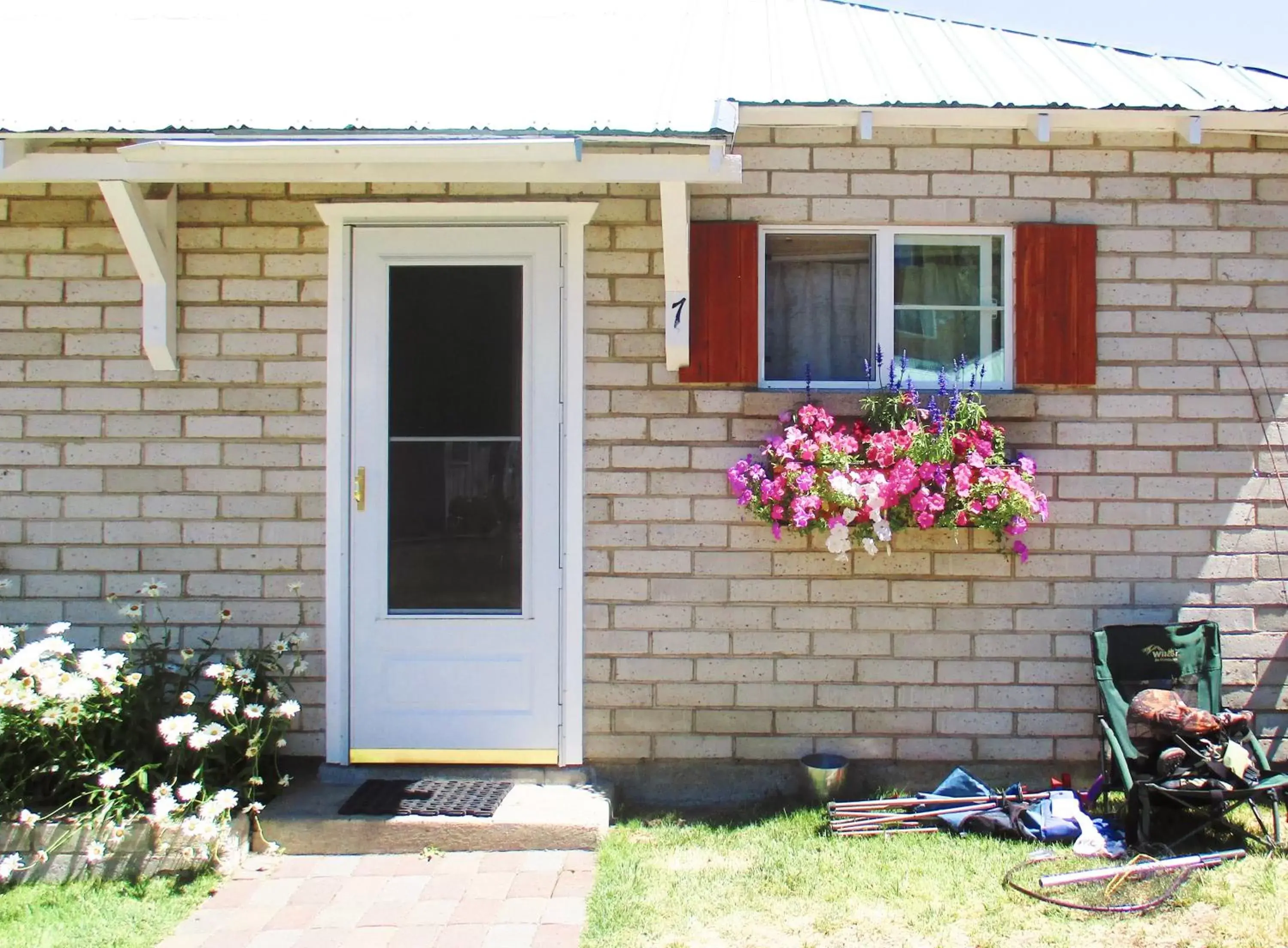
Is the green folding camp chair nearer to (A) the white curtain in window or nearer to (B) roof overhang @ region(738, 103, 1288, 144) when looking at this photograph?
(A) the white curtain in window

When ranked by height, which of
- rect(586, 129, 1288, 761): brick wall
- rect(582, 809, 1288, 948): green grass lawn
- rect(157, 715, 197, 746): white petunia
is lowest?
rect(582, 809, 1288, 948): green grass lawn

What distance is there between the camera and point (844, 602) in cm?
503

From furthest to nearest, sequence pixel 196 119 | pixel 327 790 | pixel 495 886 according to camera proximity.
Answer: pixel 327 790, pixel 196 119, pixel 495 886

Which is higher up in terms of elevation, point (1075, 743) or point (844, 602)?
point (844, 602)

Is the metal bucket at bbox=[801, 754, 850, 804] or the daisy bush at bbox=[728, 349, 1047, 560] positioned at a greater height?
the daisy bush at bbox=[728, 349, 1047, 560]

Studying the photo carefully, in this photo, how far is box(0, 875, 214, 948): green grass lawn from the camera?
3717 mm

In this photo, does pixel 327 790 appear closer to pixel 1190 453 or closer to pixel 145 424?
pixel 145 424

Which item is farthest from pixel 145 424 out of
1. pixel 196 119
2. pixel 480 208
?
pixel 480 208

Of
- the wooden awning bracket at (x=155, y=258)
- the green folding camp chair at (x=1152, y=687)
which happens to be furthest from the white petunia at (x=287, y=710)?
the green folding camp chair at (x=1152, y=687)

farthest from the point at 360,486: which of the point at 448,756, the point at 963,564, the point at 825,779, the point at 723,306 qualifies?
the point at 963,564

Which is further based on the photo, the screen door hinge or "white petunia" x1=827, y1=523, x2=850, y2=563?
the screen door hinge

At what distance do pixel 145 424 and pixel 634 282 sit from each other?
2.29 m

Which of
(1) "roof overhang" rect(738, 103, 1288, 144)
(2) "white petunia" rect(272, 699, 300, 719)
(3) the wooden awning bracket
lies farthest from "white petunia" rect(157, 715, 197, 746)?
(1) "roof overhang" rect(738, 103, 1288, 144)

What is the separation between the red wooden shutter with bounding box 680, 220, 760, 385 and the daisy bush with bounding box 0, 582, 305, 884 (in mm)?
2230
